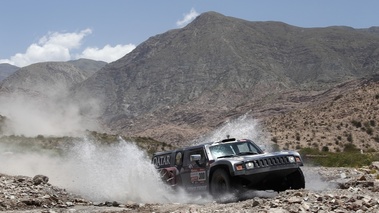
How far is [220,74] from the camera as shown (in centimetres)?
12131

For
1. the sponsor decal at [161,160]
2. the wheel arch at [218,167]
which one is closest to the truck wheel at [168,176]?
the sponsor decal at [161,160]

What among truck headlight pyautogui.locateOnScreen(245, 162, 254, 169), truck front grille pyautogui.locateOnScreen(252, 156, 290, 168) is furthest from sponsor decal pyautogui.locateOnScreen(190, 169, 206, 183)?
truck front grille pyautogui.locateOnScreen(252, 156, 290, 168)

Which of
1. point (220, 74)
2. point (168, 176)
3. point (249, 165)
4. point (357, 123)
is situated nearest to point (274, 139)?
point (357, 123)

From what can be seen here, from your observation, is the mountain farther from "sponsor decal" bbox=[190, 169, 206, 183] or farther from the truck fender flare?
"sponsor decal" bbox=[190, 169, 206, 183]

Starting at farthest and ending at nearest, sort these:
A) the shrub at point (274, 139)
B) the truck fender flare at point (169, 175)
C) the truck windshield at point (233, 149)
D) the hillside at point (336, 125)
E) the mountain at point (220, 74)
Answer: the mountain at point (220, 74) → the shrub at point (274, 139) → the hillside at point (336, 125) → the truck fender flare at point (169, 175) → the truck windshield at point (233, 149)

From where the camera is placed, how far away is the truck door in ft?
42.9

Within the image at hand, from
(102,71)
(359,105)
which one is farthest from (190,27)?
(359,105)

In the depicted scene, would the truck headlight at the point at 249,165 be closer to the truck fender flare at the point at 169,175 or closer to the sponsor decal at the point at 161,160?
the truck fender flare at the point at 169,175

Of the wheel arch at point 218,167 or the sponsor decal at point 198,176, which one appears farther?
the sponsor decal at point 198,176

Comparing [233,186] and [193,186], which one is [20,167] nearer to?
[193,186]

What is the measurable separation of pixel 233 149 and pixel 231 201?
1.94 meters

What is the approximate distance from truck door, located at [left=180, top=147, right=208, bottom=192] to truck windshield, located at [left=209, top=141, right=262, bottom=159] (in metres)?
0.35

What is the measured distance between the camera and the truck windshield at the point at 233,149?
13.3 metres

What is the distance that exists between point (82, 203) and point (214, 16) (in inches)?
5525
